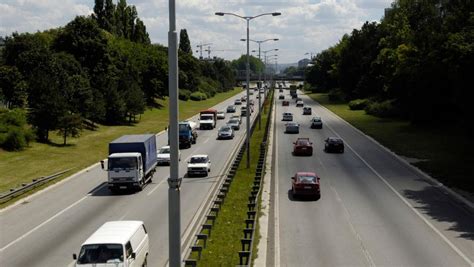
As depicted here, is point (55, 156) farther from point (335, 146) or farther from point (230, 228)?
point (230, 228)

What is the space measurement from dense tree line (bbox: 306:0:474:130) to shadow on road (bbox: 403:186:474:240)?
441 inches

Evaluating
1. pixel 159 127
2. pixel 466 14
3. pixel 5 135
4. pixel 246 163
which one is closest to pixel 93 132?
pixel 159 127

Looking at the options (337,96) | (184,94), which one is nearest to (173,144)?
(184,94)

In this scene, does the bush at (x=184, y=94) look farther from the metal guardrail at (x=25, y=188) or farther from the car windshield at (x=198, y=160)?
the metal guardrail at (x=25, y=188)

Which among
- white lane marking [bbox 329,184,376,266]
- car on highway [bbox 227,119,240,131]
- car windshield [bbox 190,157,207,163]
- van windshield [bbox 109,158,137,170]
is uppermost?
van windshield [bbox 109,158,137,170]

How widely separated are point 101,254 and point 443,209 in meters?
18.5

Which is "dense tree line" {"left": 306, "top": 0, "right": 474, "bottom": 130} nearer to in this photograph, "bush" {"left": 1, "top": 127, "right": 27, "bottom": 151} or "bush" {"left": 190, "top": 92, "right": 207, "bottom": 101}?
"bush" {"left": 190, "top": 92, "right": 207, "bottom": 101}

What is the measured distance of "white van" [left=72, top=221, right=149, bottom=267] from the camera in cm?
1658

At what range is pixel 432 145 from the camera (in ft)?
179

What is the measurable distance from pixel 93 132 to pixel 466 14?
1510 inches

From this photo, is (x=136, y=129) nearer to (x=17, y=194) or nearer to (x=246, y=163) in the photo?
(x=246, y=163)

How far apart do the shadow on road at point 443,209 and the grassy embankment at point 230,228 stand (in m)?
8.33

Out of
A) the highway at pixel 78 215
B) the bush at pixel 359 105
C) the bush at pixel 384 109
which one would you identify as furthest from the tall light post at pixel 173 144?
the bush at pixel 359 105

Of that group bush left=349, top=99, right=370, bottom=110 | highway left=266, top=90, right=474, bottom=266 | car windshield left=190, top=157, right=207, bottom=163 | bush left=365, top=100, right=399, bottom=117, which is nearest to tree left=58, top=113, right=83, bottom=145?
car windshield left=190, top=157, right=207, bottom=163
